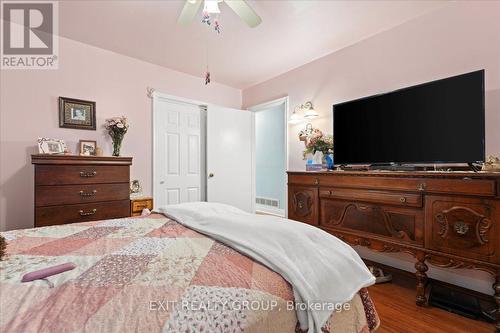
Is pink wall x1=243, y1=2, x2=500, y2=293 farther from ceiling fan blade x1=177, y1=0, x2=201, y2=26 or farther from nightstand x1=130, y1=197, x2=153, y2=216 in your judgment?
nightstand x1=130, y1=197, x2=153, y2=216

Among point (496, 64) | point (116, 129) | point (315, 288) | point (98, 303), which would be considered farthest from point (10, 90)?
point (496, 64)

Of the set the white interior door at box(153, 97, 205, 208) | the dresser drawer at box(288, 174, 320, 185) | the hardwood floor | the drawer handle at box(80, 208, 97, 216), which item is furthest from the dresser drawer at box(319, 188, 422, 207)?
the drawer handle at box(80, 208, 97, 216)

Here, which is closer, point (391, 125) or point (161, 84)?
point (391, 125)

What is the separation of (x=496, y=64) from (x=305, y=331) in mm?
2515

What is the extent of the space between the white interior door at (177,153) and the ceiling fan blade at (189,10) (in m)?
1.69

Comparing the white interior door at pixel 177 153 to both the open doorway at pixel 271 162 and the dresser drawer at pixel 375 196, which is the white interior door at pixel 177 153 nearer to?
the open doorway at pixel 271 162

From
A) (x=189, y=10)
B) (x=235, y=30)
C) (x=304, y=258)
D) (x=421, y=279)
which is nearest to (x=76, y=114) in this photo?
(x=189, y=10)

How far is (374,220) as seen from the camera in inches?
83.2

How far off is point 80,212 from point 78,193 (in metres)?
0.18

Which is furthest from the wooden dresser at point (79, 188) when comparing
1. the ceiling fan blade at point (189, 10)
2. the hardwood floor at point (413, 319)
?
the hardwood floor at point (413, 319)

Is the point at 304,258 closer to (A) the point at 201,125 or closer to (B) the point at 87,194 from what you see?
(B) the point at 87,194

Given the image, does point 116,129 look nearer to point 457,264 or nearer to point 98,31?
point 98,31

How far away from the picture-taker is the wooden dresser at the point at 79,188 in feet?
7.02

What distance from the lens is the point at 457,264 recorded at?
164cm
